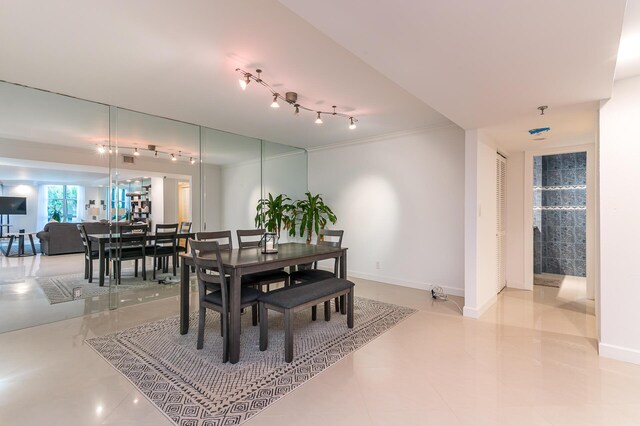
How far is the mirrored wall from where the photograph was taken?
353cm

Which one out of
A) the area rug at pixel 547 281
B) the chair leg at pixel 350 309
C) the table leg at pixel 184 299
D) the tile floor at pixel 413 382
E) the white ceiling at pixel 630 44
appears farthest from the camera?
the area rug at pixel 547 281

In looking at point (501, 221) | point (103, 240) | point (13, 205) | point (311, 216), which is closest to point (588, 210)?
point (501, 221)

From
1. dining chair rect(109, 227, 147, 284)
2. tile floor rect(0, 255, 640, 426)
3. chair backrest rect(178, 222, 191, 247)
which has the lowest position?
tile floor rect(0, 255, 640, 426)

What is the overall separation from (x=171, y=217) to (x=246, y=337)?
8.98 feet

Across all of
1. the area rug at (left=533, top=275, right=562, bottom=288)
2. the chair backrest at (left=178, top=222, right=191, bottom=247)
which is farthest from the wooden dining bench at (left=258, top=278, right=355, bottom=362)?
the area rug at (left=533, top=275, right=562, bottom=288)

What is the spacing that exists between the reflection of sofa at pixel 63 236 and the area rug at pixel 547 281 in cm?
707

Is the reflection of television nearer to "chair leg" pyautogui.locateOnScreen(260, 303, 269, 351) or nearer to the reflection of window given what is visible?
the reflection of window

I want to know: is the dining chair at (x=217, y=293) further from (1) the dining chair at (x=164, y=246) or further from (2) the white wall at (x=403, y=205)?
(2) the white wall at (x=403, y=205)

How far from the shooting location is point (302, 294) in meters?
2.84

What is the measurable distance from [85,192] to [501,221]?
612 cm

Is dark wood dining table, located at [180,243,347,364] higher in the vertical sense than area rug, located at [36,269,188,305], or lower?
higher

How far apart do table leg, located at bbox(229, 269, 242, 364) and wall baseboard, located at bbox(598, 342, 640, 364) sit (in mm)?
3230

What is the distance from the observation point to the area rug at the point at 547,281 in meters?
5.30

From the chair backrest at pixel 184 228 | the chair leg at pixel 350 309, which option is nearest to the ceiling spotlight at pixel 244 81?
the chair leg at pixel 350 309
